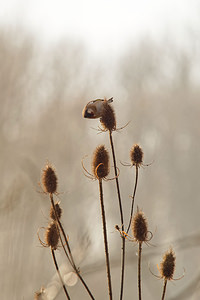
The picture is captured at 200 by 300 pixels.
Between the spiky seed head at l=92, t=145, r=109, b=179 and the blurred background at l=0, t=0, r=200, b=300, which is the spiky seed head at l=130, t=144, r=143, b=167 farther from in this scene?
the blurred background at l=0, t=0, r=200, b=300

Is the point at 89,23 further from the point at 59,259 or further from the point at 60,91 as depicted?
the point at 59,259

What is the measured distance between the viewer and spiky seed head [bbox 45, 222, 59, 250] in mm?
505

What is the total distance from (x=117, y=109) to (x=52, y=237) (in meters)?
0.82

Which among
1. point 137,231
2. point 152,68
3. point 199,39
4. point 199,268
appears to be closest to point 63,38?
point 152,68

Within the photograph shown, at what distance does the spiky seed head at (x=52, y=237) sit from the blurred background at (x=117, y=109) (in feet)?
2.12

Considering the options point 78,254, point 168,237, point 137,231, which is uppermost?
point 168,237

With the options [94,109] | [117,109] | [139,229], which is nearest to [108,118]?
[94,109]

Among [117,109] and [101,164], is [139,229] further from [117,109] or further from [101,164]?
[117,109]

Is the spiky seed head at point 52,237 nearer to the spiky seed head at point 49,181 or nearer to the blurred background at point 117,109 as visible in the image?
the spiky seed head at point 49,181

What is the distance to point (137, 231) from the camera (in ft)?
1.61

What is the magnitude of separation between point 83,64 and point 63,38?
98 mm

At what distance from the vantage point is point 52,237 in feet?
1.66

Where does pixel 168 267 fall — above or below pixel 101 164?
below

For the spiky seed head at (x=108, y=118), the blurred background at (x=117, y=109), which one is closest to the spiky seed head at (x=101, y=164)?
the spiky seed head at (x=108, y=118)
